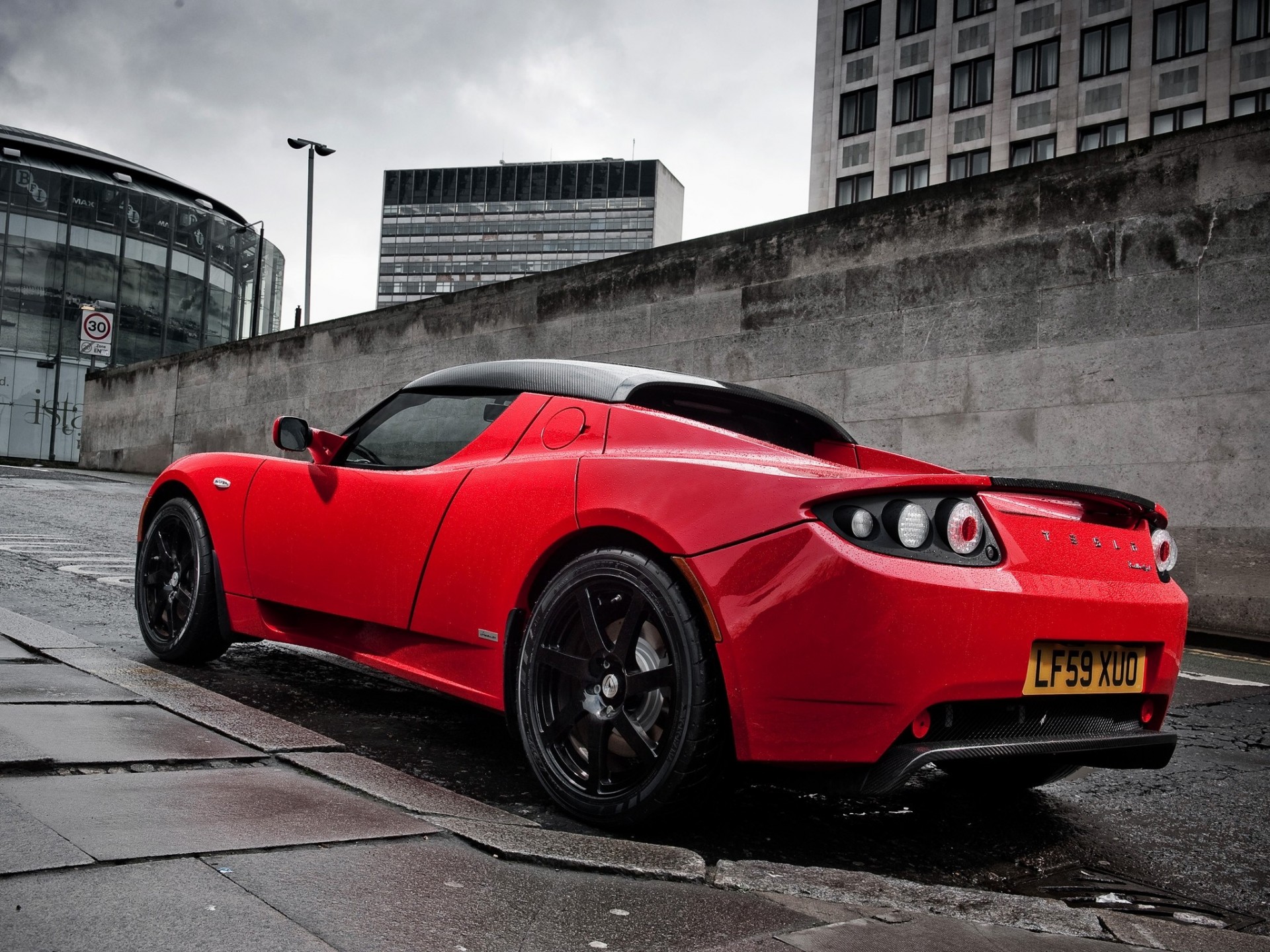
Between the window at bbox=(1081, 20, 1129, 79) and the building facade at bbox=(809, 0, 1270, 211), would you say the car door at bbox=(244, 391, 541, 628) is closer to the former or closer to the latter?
the building facade at bbox=(809, 0, 1270, 211)

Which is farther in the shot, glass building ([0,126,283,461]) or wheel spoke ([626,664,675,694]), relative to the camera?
glass building ([0,126,283,461])

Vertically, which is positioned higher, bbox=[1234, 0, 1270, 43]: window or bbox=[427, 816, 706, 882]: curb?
bbox=[1234, 0, 1270, 43]: window

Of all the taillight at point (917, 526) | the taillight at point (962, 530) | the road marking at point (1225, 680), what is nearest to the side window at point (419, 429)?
the taillight at point (917, 526)

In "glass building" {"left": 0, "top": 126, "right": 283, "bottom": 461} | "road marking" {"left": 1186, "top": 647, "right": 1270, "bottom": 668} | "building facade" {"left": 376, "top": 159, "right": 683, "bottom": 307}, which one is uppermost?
"building facade" {"left": 376, "top": 159, "right": 683, "bottom": 307}

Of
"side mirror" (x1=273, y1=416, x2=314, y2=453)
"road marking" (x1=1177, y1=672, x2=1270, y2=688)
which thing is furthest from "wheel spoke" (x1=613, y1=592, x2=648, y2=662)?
"road marking" (x1=1177, y1=672, x2=1270, y2=688)

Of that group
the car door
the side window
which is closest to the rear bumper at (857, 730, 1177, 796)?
the car door

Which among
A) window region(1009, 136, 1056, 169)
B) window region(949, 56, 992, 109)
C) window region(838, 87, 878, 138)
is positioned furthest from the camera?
window region(838, 87, 878, 138)

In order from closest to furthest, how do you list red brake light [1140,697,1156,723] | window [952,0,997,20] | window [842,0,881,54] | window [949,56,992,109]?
1. red brake light [1140,697,1156,723]
2. window [952,0,997,20]
3. window [949,56,992,109]
4. window [842,0,881,54]

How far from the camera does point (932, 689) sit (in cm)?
242

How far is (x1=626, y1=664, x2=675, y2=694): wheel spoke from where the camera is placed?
8.53 ft

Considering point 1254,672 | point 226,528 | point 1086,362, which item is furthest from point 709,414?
point 1086,362

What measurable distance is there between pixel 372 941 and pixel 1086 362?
27.8ft

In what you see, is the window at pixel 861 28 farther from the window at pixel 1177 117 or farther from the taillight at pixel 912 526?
the taillight at pixel 912 526

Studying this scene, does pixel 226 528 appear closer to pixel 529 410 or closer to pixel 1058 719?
pixel 529 410
